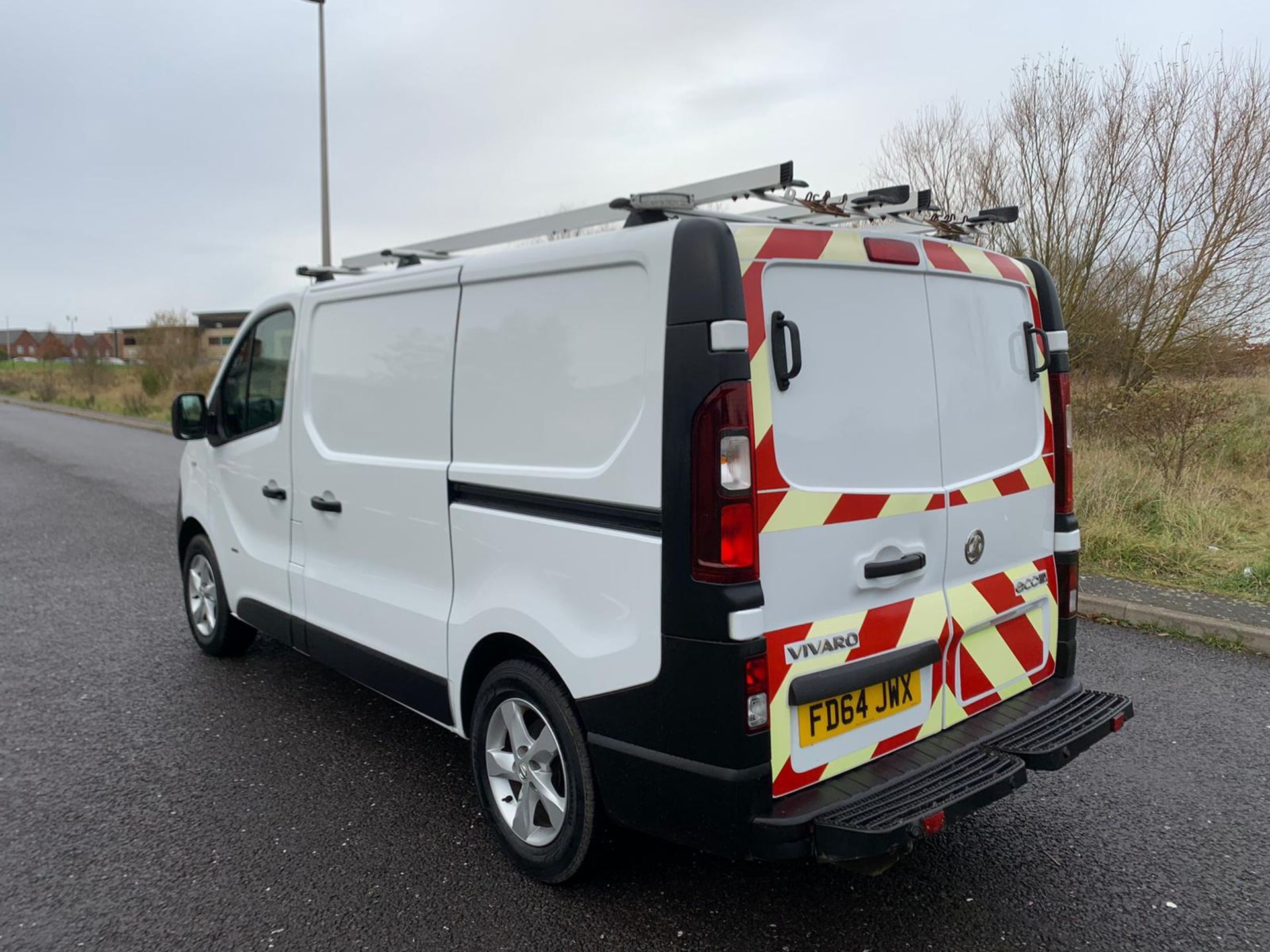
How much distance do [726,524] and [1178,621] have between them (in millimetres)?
4481

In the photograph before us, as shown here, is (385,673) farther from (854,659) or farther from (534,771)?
(854,659)

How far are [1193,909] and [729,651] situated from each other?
1.75m

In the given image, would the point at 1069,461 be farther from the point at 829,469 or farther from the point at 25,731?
the point at 25,731

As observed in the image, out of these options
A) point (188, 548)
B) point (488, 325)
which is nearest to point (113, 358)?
point (188, 548)

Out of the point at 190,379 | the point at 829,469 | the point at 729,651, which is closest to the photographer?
the point at 729,651

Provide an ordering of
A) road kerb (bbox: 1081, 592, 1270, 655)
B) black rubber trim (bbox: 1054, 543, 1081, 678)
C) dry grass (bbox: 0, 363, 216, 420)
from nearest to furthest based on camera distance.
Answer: black rubber trim (bbox: 1054, 543, 1081, 678)
road kerb (bbox: 1081, 592, 1270, 655)
dry grass (bbox: 0, 363, 216, 420)

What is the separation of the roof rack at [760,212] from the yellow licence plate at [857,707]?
1.37 m

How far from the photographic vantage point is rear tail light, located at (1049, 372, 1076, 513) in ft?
11.2

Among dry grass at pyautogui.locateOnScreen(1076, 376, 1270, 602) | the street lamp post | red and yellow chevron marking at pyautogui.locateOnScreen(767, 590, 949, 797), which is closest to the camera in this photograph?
red and yellow chevron marking at pyautogui.locateOnScreen(767, 590, 949, 797)

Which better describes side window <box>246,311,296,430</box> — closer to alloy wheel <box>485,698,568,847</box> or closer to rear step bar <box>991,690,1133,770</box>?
alloy wheel <box>485,698,568,847</box>

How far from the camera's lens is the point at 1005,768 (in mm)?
2766

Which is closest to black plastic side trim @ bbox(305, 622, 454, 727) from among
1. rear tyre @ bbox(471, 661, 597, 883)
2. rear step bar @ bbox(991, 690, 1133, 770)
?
rear tyre @ bbox(471, 661, 597, 883)

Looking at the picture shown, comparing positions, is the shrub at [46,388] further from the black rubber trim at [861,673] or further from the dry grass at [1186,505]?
the black rubber trim at [861,673]

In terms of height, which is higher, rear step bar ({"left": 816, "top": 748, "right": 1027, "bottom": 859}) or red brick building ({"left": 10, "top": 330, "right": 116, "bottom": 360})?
red brick building ({"left": 10, "top": 330, "right": 116, "bottom": 360})
